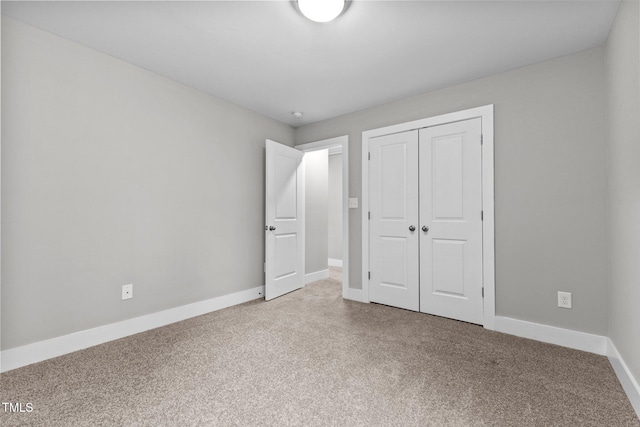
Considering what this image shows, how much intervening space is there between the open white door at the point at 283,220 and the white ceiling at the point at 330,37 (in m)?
1.07

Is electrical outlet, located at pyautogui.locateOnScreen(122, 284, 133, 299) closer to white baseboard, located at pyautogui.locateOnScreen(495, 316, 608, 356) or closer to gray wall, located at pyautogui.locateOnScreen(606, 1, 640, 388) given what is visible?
white baseboard, located at pyautogui.locateOnScreen(495, 316, 608, 356)

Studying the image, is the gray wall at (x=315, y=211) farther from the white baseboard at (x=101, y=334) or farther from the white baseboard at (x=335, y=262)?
the white baseboard at (x=101, y=334)

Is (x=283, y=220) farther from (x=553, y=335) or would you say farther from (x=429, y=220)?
(x=553, y=335)

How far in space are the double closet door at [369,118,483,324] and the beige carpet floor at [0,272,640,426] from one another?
0.47 metres

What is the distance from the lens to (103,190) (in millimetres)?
2336

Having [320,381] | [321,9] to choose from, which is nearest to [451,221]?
[320,381]

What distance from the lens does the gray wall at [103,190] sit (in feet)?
6.41

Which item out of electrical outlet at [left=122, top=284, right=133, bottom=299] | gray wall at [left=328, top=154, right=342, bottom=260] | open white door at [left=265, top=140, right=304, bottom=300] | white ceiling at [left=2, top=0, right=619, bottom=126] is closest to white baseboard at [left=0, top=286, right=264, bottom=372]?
electrical outlet at [left=122, top=284, right=133, bottom=299]

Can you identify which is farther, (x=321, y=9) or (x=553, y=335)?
(x=553, y=335)

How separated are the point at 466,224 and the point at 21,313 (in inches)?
142

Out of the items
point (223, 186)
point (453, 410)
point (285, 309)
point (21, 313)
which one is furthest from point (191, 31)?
point (453, 410)

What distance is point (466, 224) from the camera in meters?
2.80

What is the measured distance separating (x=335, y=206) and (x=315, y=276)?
207 centimetres

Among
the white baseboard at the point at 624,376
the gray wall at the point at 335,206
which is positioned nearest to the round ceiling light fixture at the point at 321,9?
the white baseboard at the point at 624,376
